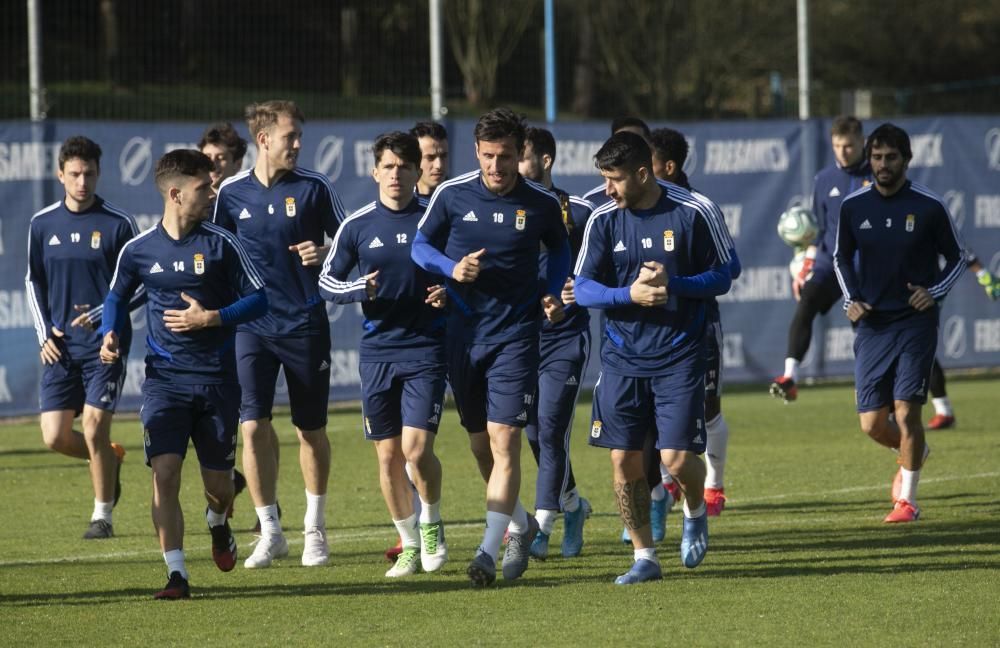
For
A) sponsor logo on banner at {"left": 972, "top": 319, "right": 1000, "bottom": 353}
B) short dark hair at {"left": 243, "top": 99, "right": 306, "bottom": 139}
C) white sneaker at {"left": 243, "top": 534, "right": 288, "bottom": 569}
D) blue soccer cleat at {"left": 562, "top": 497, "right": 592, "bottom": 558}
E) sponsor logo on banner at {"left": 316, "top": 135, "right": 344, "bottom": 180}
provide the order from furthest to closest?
sponsor logo on banner at {"left": 972, "top": 319, "right": 1000, "bottom": 353}, sponsor logo on banner at {"left": 316, "top": 135, "right": 344, "bottom": 180}, blue soccer cleat at {"left": 562, "top": 497, "right": 592, "bottom": 558}, short dark hair at {"left": 243, "top": 99, "right": 306, "bottom": 139}, white sneaker at {"left": 243, "top": 534, "right": 288, "bottom": 569}

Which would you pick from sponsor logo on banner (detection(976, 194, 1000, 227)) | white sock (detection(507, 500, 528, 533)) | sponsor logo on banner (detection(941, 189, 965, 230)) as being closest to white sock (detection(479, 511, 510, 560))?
white sock (detection(507, 500, 528, 533))

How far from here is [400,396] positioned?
8.38m

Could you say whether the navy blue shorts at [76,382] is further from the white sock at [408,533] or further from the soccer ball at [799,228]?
the soccer ball at [799,228]

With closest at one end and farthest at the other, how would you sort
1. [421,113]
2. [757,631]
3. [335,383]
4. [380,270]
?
1. [757,631]
2. [380,270]
3. [335,383]
4. [421,113]

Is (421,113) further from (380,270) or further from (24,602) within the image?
(24,602)

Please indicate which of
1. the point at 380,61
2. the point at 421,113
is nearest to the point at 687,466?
the point at 421,113

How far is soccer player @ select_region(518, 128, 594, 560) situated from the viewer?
8.62 meters

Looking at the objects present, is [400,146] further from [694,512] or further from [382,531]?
[382,531]

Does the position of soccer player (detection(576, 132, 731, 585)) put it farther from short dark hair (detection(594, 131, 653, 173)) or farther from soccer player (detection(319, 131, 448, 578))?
soccer player (detection(319, 131, 448, 578))

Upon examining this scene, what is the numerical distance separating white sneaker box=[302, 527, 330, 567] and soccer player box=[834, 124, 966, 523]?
334 centimetres

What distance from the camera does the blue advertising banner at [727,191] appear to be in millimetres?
15242

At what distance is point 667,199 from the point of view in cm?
780

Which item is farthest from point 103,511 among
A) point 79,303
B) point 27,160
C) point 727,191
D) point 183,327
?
point 727,191

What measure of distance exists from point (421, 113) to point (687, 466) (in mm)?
10118
